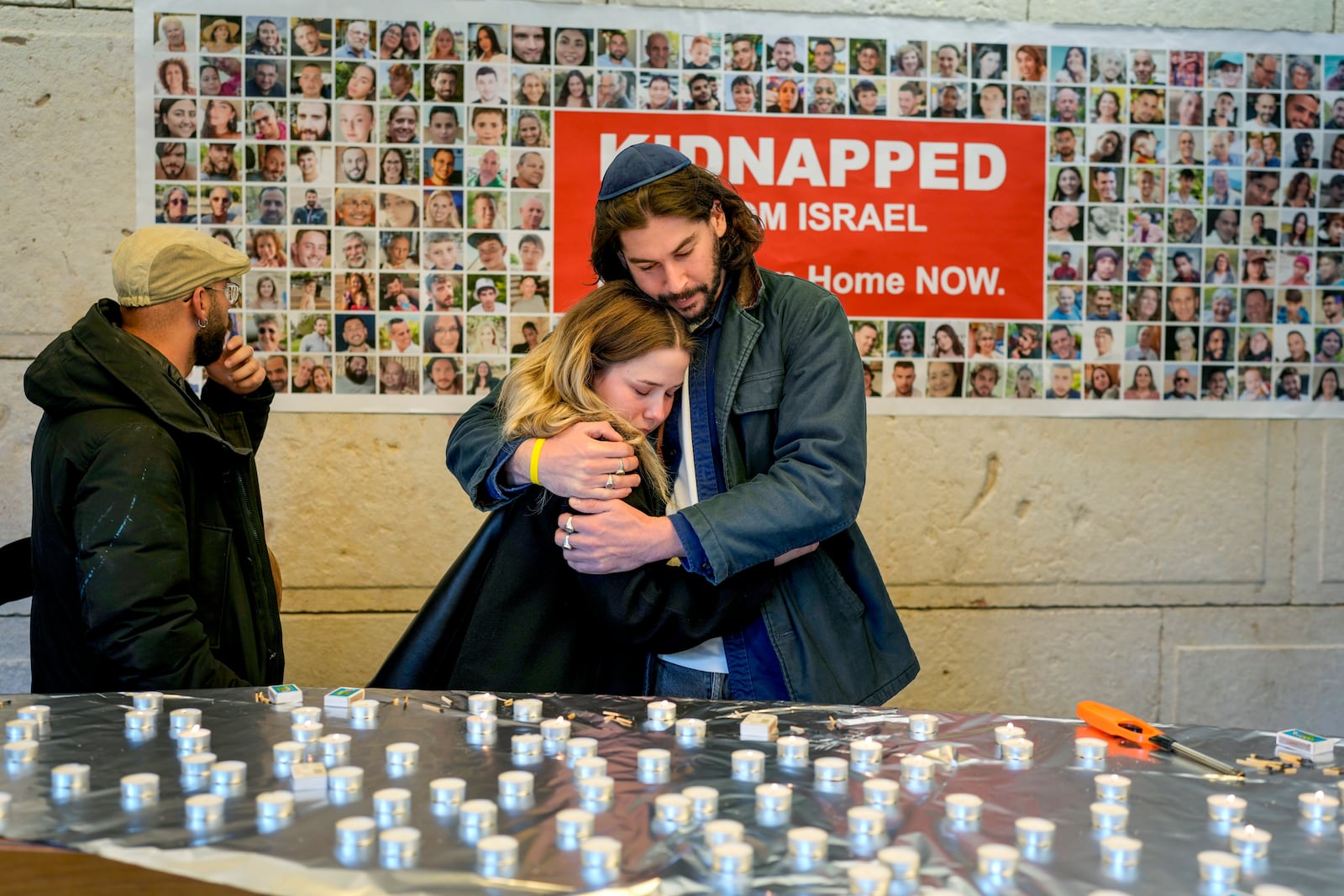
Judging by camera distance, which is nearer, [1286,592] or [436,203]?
[436,203]

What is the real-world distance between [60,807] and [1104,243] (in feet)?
10.1

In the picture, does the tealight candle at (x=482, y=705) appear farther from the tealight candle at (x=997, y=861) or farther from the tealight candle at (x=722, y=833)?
the tealight candle at (x=997, y=861)

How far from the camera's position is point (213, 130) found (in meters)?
3.15

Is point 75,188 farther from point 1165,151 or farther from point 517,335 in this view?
point 1165,151

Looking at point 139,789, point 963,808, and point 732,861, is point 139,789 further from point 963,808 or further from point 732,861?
point 963,808

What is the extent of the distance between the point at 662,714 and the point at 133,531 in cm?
107

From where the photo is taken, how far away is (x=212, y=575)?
2.29m

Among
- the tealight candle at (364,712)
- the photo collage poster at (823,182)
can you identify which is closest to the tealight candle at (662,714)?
the tealight candle at (364,712)

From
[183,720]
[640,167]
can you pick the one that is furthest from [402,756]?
[640,167]

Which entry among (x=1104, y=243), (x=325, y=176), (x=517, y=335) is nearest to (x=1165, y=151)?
(x=1104, y=243)

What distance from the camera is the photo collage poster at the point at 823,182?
10.4 ft

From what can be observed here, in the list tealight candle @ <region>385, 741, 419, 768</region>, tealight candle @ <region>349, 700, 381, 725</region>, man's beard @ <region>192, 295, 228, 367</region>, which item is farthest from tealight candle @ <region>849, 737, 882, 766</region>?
man's beard @ <region>192, 295, 228, 367</region>

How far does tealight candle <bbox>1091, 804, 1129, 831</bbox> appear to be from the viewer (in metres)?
1.16

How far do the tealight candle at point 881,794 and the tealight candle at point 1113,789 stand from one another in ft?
0.74
